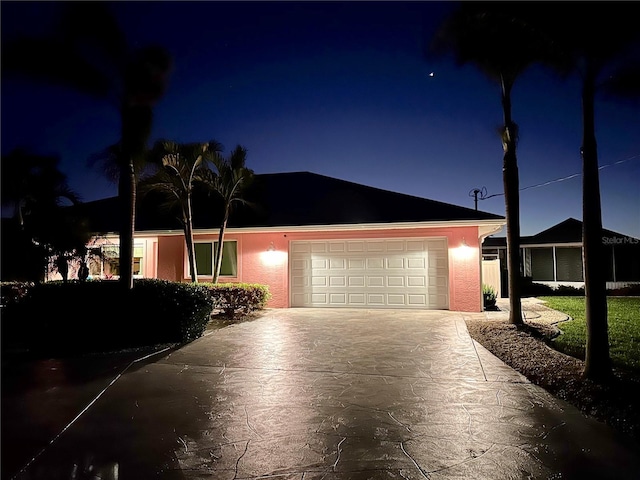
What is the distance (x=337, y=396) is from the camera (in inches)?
190

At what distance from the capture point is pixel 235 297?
11.6 metres

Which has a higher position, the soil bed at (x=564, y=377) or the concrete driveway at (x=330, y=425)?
the soil bed at (x=564, y=377)

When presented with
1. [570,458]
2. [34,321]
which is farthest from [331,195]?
[570,458]

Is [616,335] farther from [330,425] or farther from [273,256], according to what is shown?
[273,256]

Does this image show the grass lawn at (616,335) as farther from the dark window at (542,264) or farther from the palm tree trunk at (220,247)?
the palm tree trunk at (220,247)

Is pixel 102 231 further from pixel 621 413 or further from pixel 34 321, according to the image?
pixel 621 413

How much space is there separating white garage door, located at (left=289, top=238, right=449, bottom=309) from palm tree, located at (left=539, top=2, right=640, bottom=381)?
287 inches

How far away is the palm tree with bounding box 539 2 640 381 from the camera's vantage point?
4984 millimetres

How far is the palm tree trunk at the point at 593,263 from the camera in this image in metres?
5.04

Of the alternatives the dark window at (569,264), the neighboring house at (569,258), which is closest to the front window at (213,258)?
the neighboring house at (569,258)

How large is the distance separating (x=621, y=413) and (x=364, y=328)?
5.78 m

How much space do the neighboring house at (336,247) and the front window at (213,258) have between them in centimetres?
4

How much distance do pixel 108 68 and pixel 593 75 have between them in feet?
27.3

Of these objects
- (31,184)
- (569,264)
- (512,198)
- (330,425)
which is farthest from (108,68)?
(569,264)
